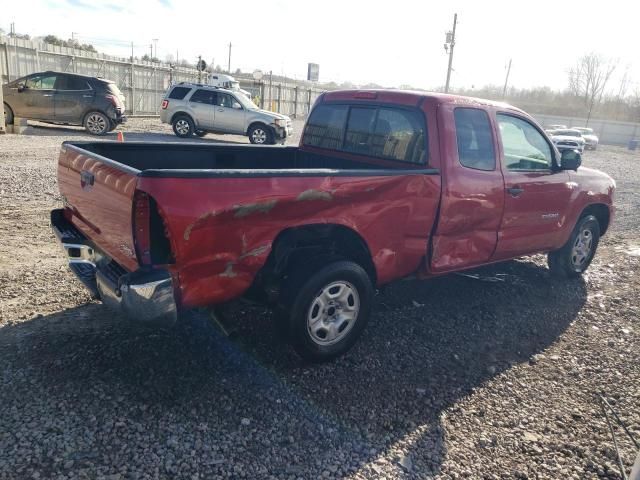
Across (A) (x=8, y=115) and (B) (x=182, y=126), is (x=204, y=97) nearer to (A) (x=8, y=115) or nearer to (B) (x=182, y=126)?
(B) (x=182, y=126)

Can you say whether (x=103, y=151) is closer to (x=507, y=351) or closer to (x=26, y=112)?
(x=507, y=351)

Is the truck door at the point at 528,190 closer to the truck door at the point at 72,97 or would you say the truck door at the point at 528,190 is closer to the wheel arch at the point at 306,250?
the wheel arch at the point at 306,250

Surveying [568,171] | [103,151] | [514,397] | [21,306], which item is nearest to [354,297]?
[514,397]

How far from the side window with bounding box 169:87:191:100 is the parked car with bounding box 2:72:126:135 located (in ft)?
7.92

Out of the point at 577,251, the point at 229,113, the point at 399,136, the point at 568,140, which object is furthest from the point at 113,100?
the point at 568,140

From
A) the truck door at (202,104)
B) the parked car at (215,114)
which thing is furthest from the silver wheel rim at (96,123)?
the truck door at (202,104)

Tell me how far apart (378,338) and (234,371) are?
1.27 meters

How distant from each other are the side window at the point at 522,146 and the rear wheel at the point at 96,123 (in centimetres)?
1430

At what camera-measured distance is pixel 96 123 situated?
52.5 feet

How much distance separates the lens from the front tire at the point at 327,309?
3.38 metres

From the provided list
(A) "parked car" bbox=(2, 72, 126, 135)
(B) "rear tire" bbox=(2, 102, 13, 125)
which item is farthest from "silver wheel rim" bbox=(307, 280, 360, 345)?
(B) "rear tire" bbox=(2, 102, 13, 125)

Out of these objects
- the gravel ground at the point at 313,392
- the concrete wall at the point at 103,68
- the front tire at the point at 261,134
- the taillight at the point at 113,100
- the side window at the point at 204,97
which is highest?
the concrete wall at the point at 103,68

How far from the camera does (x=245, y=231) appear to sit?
2998mm

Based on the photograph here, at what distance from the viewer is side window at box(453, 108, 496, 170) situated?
13.8 ft
